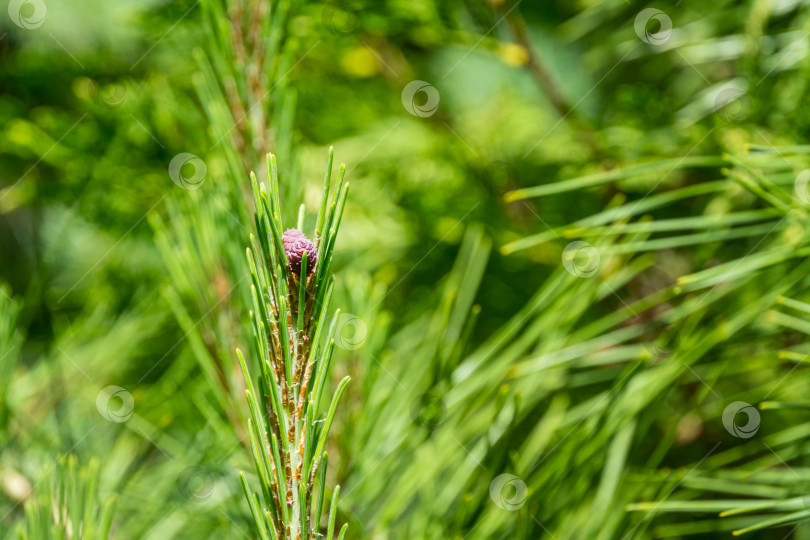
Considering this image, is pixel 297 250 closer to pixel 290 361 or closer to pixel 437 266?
pixel 290 361

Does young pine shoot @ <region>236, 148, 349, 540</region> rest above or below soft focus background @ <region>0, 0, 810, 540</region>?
below

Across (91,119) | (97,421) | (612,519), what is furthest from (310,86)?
(612,519)

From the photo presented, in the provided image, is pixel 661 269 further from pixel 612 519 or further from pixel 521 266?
pixel 612 519

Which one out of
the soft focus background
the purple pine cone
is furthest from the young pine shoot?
the soft focus background

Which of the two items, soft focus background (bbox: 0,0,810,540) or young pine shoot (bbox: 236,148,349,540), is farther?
soft focus background (bbox: 0,0,810,540)

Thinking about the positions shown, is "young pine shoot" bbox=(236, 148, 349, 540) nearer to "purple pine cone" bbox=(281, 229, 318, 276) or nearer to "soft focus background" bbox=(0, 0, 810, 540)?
"purple pine cone" bbox=(281, 229, 318, 276)

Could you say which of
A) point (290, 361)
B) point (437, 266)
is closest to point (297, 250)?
point (290, 361)
